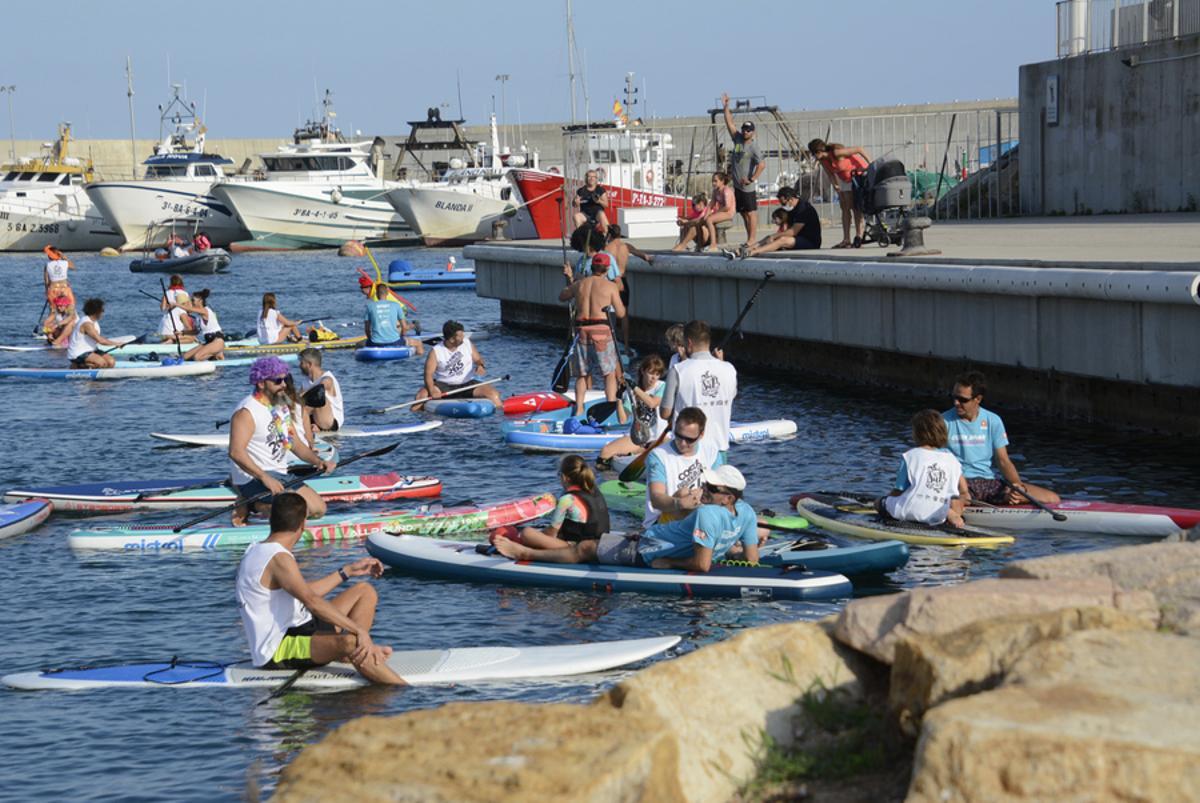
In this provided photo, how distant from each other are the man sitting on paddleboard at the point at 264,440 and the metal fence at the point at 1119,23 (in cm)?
1721

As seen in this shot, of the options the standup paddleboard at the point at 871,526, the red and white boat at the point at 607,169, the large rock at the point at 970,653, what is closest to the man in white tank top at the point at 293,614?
the large rock at the point at 970,653

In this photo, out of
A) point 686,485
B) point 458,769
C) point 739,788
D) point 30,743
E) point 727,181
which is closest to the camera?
point 458,769

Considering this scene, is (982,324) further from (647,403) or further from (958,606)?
(958,606)

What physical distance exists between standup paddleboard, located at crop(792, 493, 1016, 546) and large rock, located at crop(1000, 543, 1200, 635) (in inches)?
196

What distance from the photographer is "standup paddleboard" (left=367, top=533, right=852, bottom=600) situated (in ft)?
32.8

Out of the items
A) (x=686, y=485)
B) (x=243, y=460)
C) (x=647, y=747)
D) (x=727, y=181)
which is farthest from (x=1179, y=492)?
(x=727, y=181)

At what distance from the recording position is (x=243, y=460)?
12.1 metres

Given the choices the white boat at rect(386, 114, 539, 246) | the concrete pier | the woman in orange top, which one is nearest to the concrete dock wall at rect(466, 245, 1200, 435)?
the concrete pier

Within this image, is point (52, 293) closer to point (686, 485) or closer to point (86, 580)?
point (86, 580)

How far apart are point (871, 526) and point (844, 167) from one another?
11.2 m

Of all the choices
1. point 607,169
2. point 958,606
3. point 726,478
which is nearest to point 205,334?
point 726,478

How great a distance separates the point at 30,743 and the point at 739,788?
180 inches

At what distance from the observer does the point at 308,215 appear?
65.1 metres

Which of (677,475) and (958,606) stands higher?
(958,606)
